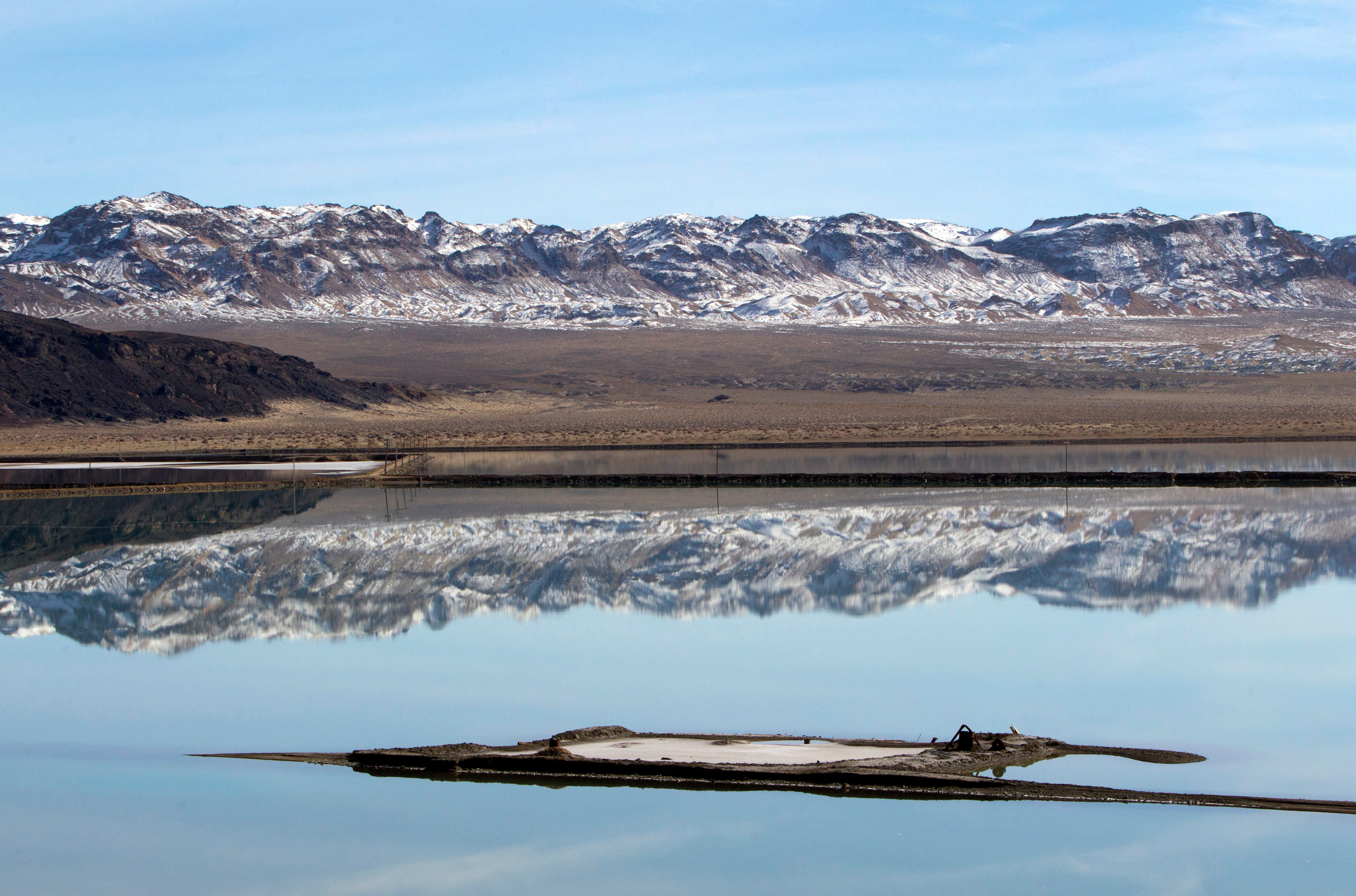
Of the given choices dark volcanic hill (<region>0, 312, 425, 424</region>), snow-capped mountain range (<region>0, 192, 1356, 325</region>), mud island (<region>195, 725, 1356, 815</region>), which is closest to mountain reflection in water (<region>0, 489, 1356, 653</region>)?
mud island (<region>195, 725, 1356, 815</region>)

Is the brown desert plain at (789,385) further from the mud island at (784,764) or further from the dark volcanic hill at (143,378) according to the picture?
the mud island at (784,764)

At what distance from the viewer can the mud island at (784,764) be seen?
31.1ft

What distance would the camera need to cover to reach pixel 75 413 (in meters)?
65.3

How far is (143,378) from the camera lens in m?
70.9

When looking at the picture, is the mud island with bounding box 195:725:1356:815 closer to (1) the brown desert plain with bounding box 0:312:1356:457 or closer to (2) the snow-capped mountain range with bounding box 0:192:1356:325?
(1) the brown desert plain with bounding box 0:312:1356:457

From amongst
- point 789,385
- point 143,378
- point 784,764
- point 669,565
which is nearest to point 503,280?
point 789,385

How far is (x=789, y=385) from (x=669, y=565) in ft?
241

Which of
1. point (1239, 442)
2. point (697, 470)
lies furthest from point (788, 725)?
point (1239, 442)

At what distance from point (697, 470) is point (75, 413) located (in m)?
39.7

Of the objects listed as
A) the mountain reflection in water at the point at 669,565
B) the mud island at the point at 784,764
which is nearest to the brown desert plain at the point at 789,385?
the mountain reflection in water at the point at 669,565

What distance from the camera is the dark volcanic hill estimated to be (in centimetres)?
6625

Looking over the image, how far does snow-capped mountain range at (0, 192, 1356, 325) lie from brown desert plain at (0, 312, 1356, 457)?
54.1ft

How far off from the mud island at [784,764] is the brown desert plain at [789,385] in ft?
129

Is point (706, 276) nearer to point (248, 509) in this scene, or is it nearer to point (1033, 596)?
Answer: point (248, 509)
